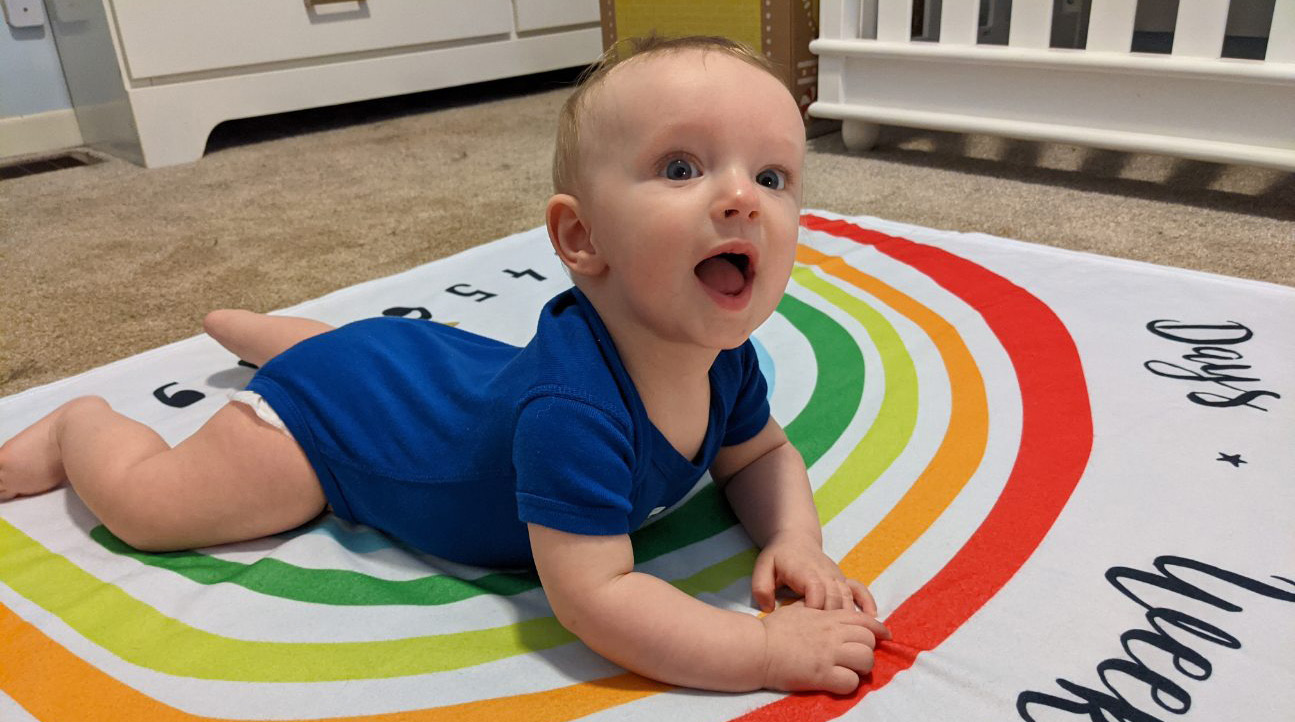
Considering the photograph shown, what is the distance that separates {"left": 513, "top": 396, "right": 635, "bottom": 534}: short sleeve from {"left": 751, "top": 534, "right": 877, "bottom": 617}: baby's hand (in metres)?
0.12

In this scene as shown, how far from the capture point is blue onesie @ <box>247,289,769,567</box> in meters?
0.53

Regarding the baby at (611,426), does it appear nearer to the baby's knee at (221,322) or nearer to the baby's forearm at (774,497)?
the baby's forearm at (774,497)

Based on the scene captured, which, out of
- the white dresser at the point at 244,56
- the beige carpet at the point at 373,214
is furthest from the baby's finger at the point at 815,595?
the white dresser at the point at 244,56

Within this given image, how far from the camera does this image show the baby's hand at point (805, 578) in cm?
58

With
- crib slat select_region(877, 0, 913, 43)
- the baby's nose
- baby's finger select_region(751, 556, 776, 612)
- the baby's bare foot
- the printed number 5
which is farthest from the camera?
crib slat select_region(877, 0, 913, 43)

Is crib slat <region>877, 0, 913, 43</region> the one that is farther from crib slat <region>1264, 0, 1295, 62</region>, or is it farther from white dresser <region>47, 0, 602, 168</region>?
white dresser <region>47, 0, 602, 168</region>

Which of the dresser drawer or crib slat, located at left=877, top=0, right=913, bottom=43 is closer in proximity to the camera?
crib slat, located at left=877, top=0, right=913, bottom=43

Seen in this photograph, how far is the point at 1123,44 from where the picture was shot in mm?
1377

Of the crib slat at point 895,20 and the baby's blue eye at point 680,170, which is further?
the crib slat at point 895,20

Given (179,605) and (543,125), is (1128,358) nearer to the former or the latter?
(179,605)

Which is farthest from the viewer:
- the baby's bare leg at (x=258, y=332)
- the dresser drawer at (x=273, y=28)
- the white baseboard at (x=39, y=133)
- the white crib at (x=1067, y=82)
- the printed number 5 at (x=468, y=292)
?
the white baseboard at (x=39, y=133)

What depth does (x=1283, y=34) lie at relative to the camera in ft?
4.00

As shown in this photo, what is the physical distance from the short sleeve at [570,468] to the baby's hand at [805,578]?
12 centimetres

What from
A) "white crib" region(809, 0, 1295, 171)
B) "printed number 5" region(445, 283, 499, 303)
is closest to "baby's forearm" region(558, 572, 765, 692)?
"printed number 5" region(445, 283, 499, 303)
